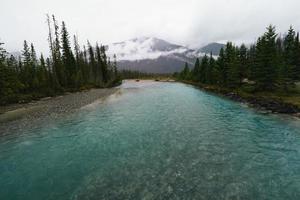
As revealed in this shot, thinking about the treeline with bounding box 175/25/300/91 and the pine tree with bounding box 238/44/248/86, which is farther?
the pine tree with bounding box 238/44/248/86

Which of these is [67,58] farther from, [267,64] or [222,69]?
[267,64]

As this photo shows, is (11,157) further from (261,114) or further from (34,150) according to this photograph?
(261,114)

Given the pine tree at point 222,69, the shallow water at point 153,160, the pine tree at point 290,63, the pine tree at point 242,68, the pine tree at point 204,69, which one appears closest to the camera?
the shallow water at point 153,160

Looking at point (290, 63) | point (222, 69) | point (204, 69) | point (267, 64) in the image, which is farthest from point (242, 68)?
point (204, 69)

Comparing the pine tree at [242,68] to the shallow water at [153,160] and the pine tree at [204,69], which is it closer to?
the pine tree at [204,69]

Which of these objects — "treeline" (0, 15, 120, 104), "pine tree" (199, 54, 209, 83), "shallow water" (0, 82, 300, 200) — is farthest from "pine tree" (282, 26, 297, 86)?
"treeline" (0, 15, 120, 104)

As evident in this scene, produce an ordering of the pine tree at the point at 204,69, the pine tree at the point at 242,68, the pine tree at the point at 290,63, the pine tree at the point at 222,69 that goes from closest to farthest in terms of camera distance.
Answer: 1. the pine tree at the point at 290,63
2. the pine tree at the point at 242,68
3. the pine tree at the point at 222,69
4. the pine tree at the point at 204,69

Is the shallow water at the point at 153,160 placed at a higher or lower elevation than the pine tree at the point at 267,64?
lower

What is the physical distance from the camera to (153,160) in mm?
12250

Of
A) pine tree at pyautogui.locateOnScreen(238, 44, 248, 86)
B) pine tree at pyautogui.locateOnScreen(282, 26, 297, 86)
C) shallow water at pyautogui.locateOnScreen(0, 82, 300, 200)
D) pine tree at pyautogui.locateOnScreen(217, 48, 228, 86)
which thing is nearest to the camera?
shallow water at pyautogui.locateOnScreen(0, 82, 300, 200)

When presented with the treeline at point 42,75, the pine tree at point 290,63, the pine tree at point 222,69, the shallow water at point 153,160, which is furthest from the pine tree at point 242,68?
the treeline at point 42,75

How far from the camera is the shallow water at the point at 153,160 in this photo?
9.23 m

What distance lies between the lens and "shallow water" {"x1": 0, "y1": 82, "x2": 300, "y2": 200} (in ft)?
30.3

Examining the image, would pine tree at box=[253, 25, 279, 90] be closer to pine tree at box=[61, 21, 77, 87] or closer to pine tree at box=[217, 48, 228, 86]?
pine tree at box=[217, 48, 228, 86]
